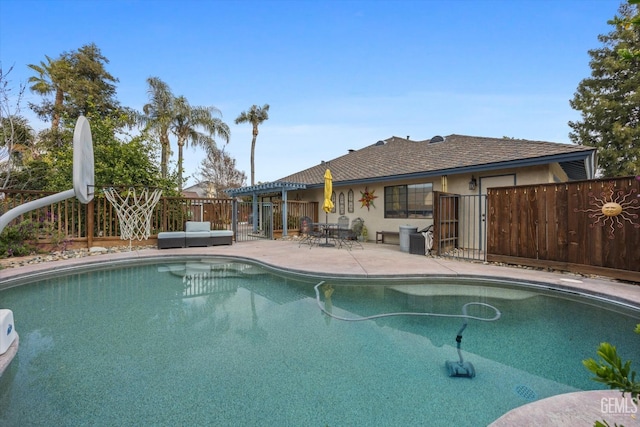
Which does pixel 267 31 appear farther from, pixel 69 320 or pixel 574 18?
pixel 69 320

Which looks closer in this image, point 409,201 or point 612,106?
point 409,201

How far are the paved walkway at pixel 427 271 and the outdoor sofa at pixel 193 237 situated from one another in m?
0.39

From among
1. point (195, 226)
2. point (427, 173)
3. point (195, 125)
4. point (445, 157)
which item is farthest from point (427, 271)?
point (195, 125)

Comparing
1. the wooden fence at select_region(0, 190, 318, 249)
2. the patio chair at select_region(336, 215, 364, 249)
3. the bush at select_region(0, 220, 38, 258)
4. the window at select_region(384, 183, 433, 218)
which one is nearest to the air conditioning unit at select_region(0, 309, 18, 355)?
the bush at select_region(0, 220, 38, 258)

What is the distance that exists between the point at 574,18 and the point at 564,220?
6.62 meters

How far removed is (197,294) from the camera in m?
5.53

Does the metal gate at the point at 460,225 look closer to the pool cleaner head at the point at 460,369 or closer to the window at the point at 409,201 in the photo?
the window at the point at 409,201

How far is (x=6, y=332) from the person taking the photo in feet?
10.0

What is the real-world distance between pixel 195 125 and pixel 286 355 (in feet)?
63.4

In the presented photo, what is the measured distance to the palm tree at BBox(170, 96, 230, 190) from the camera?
18.4m

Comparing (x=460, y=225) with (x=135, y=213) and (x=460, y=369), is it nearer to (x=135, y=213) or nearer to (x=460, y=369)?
(x=460, y=369)

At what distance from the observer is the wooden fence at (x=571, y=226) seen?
539cm

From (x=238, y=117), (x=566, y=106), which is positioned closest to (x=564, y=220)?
(x=566, y=106)

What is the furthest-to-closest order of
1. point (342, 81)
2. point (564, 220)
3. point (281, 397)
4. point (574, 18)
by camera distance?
point (342, 81) → point (574, 18) → point (564, 220) → point (281, 397)
